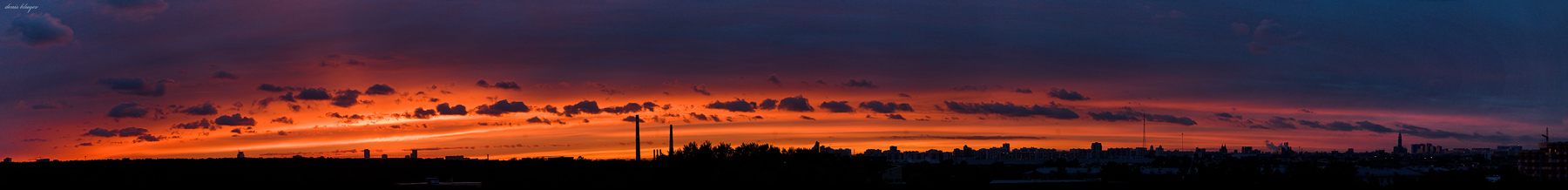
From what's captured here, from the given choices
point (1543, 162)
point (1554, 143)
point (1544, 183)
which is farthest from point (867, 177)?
point (1543, 162)

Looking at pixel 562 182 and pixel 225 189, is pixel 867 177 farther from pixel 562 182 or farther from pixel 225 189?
pixel 225 189

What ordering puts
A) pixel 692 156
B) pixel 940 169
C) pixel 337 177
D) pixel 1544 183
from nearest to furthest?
1. pixel 1544 183
2. pixel 692 156
3. pixel 337 177
4. pixel 940 169

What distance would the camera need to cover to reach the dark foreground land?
70562mm

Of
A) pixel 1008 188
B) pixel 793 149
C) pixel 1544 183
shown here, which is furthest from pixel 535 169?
pixel 1544 183

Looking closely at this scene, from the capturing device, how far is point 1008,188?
52.6m

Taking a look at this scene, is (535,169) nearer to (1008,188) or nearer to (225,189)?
(225,189)

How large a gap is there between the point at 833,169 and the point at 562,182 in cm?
1980

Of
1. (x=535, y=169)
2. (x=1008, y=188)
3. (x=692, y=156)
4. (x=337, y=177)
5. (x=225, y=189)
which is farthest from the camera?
(x=535, y=169)

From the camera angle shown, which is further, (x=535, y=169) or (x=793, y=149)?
(x=535, y=169)

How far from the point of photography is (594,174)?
90.9 m

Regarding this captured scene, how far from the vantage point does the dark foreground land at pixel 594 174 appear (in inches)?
2778

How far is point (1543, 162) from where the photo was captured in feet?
374

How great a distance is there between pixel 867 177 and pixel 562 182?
2093 cm

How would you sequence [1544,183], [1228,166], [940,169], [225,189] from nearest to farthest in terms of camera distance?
[1544,183], [225,189], [1228,166], [940,169]
